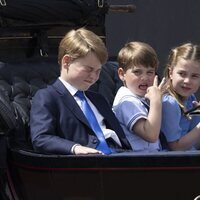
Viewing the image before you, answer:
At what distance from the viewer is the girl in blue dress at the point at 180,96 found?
9.34 feet

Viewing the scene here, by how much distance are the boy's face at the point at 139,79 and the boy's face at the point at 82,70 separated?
20cm

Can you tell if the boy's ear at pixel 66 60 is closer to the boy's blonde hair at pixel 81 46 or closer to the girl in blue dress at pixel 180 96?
the boy's blonde hair at pixel 81 46

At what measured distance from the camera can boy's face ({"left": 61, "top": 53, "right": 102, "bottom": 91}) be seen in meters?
2.66

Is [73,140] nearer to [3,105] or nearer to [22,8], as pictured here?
[3,105]

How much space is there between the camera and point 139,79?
9.33 ft

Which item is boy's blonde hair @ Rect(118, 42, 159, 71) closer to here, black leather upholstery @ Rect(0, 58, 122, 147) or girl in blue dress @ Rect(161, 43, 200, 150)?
girl in blue dress @ Rect(161, 43, 200, 150)

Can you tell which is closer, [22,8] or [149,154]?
[149,154]

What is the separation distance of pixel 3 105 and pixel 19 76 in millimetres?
422

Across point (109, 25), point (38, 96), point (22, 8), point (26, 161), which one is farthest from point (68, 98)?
point (109, 25)

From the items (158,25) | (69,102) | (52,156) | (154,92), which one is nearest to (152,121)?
(154,92)

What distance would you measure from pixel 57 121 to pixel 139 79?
0.45 m

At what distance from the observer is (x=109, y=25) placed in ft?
17.4

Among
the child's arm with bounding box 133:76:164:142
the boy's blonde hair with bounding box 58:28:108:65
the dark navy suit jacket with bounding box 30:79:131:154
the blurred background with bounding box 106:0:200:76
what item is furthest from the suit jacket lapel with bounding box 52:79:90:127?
the blurred background with bounding box 106:0:200:76

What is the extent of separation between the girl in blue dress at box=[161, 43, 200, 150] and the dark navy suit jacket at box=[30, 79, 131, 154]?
0.39 meters
